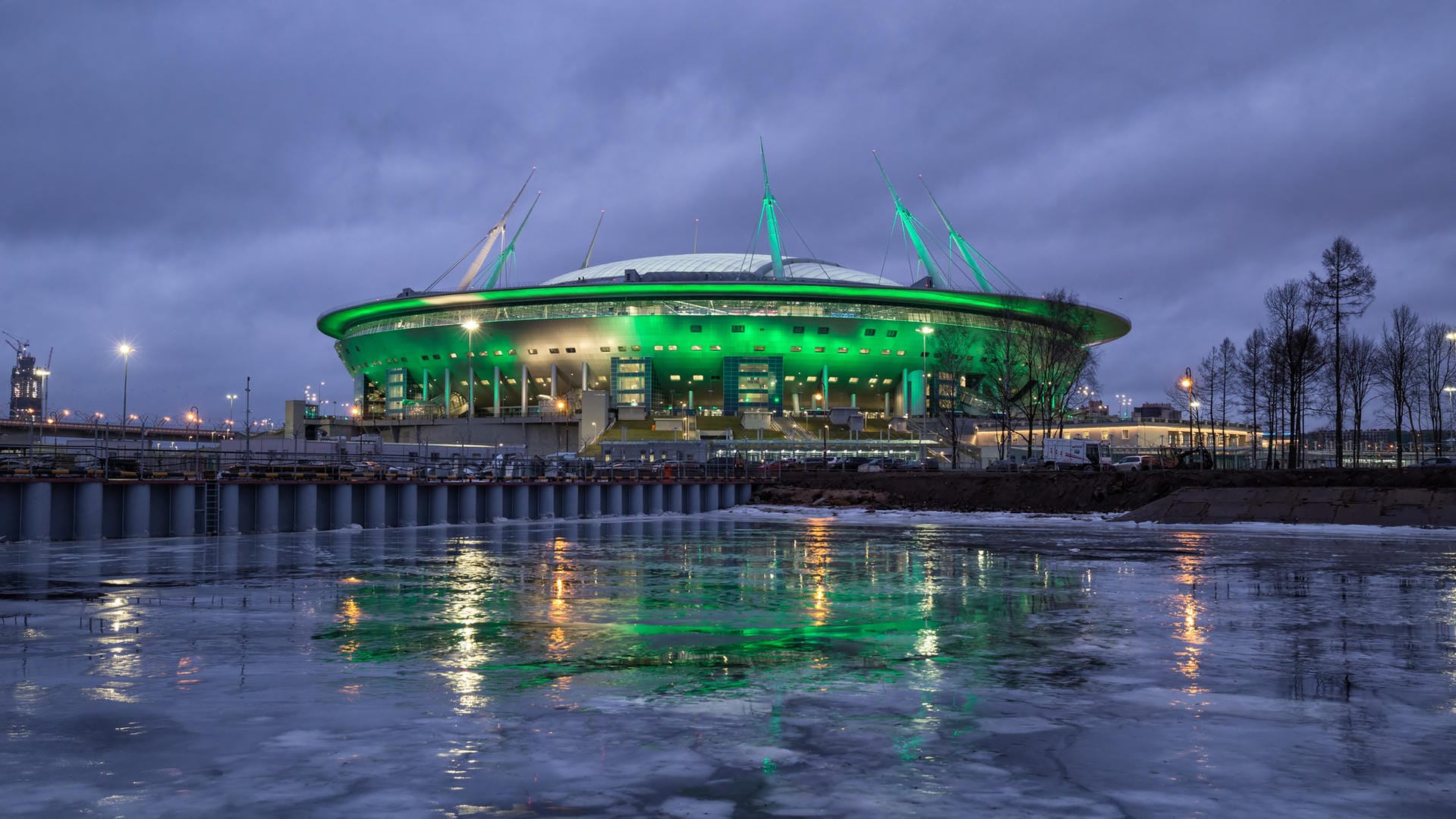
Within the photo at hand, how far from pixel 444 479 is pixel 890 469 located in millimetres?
32173

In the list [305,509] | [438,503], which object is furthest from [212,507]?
[438,503]

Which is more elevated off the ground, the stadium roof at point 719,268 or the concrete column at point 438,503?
the stadium roof at point 719,268

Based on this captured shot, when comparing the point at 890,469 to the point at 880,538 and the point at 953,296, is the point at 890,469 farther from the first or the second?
the point at 953,296

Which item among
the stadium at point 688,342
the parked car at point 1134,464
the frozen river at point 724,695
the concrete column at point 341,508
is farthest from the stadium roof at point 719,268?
the frozen river at point 724,695

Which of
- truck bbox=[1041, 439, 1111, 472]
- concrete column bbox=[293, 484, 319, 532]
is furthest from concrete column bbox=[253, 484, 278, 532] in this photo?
truck bbox=[1041, 439, 1111, 472]

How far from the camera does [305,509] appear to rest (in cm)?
3709

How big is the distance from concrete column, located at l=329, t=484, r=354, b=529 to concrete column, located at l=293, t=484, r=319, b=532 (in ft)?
3.06

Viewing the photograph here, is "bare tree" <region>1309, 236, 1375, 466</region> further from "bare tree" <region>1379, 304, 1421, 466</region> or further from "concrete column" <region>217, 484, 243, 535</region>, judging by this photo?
"concrete column" <region>217, 484, 243, 535</region>

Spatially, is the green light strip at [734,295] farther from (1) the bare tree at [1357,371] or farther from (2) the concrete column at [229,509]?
(2) the concrete column at [229,509]

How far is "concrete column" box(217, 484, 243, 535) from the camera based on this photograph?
34375 millimetres

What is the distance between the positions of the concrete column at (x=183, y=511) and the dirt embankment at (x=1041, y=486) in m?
33.7

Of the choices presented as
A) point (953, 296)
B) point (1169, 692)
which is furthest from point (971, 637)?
point (953, 296)

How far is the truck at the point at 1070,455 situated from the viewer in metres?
63.0

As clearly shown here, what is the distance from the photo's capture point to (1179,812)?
226 inches
